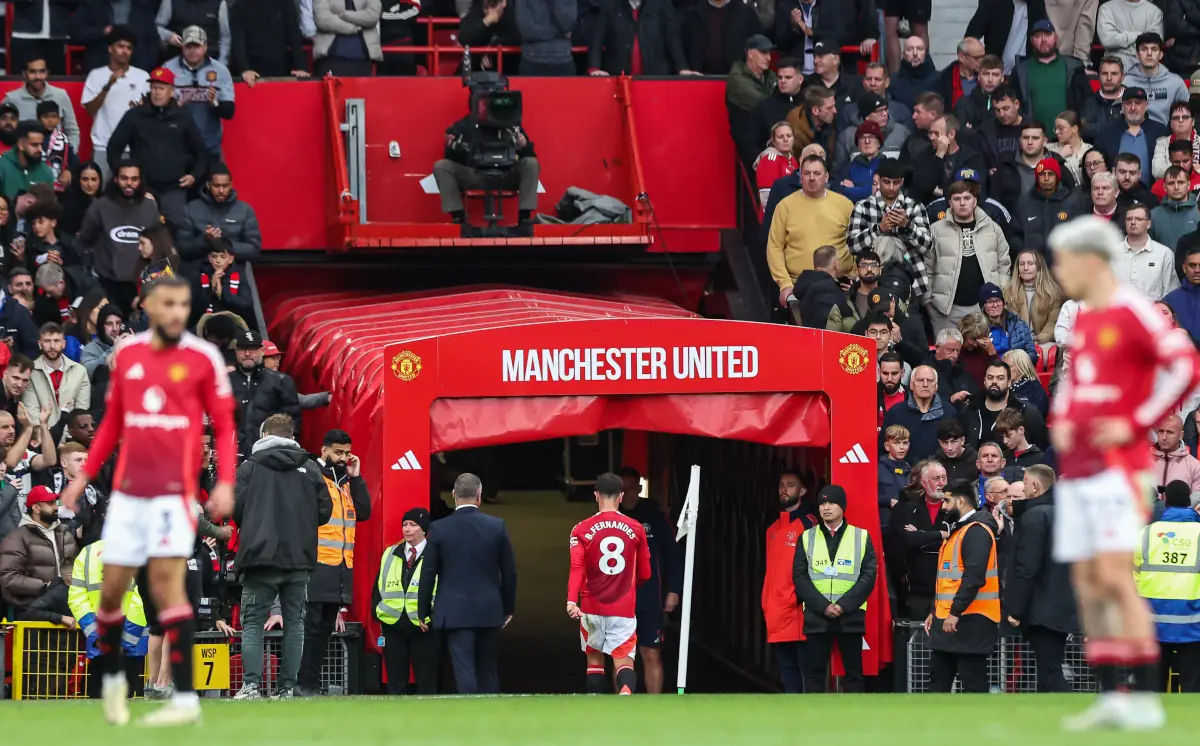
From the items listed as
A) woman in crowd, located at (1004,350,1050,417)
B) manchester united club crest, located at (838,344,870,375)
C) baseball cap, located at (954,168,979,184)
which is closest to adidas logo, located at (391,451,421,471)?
manchester united club crest, located at (838,344,870,375)

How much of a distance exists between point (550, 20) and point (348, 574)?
26.1 ft

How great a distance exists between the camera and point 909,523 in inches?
568

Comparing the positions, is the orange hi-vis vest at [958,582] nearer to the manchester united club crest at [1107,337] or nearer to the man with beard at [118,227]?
the manchester united club crest at [1107,337]

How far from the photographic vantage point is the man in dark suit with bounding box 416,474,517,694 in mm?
13492

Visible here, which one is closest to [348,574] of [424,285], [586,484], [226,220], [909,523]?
[909,523]

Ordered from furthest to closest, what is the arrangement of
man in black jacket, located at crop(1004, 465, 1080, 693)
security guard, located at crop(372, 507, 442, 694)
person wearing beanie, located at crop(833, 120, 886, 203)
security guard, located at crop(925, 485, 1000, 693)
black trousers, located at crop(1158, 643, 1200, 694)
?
person wearing beanie, located at crop(833, 120, 886, 203)
security guard, located at crop(372, 507, 442, 694)
black trousers, located at crop(1158, 643, 1200, 694)
security guard, located at crop(925, 485, 1000, 693)
man in black jacket, located at crop(1004, 465, 1080, 693)

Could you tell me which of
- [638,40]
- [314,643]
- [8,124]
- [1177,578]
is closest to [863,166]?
[638,40]

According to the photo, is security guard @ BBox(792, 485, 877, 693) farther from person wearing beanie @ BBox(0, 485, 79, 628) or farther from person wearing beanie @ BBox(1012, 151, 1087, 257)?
person wearing beanie @ BBox(1012, 151, 1087, 257)

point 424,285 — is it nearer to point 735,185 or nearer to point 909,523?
point 735,185

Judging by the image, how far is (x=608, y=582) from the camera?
14.0 m

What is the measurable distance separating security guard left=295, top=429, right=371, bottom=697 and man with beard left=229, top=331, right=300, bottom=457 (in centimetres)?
164

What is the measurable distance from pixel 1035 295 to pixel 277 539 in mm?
7588

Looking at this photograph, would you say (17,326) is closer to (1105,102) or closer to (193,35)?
(193,35)

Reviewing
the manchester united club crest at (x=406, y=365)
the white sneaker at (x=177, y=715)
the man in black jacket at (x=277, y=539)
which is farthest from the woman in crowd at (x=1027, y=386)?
the white sneaker at (x=177, y=715)
